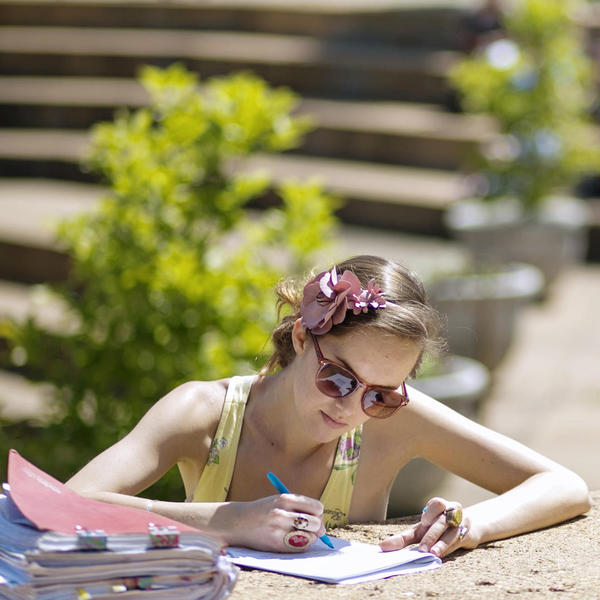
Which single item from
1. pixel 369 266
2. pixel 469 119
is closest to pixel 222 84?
pixel 369 266

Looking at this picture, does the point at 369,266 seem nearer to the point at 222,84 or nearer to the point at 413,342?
the point at 413,342

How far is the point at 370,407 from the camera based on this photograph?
2137 mm

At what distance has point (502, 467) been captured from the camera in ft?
8.13

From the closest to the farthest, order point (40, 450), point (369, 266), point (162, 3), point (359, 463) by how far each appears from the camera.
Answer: point (369, 266) < point (359, 463) < point (40, 450) < point (162, 3)

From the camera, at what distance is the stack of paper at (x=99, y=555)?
1718mm

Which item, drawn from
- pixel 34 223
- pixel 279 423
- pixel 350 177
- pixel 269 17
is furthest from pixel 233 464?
pixel 269 17

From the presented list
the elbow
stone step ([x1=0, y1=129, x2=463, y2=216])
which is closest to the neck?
the elbow

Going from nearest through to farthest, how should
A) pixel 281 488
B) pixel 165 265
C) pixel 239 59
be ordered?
pixel 281 488
pixel 165 265
pixel 239 59

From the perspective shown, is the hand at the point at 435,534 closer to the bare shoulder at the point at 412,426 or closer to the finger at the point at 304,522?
the finger at the point at 304,522

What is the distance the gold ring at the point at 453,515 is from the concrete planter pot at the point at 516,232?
603 centimetres

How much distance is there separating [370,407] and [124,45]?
9058 millimetres

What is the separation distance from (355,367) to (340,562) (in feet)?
1.16

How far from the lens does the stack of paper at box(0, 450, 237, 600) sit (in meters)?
1.72

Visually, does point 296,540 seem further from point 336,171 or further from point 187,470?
point 336,171
